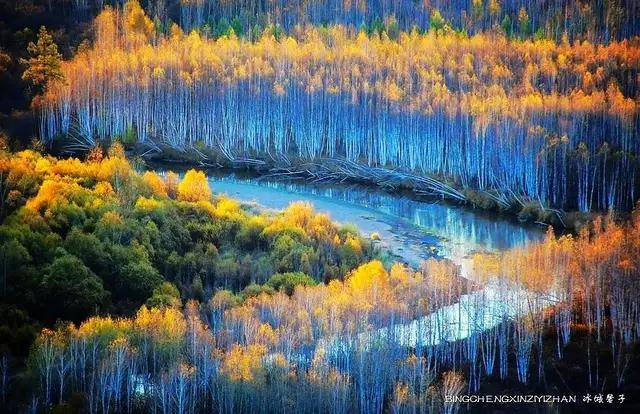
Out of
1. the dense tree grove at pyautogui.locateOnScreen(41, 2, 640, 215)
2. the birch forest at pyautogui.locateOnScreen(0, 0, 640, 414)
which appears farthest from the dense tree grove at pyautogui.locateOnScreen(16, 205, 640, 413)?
the dense tree grove at pyautogui.locateOnScreen(41, 2, 640, 215)

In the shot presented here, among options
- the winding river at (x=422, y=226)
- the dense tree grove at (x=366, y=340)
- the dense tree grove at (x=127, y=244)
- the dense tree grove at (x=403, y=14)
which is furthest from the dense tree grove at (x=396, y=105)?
the dense tree grove at (x=366, y=340)

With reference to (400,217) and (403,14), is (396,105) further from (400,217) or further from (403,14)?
(403,14)

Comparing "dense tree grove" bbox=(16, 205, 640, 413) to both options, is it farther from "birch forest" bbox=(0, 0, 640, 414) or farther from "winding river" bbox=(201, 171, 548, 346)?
"winding river" bbox=(201, 171, 548, 346)

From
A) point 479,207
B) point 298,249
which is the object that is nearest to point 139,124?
point 479,207

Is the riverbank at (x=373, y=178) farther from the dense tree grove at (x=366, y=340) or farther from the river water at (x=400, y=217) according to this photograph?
the dense tree grove at (x=366, y=340)

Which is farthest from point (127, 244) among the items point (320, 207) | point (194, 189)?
point (320, 207)
